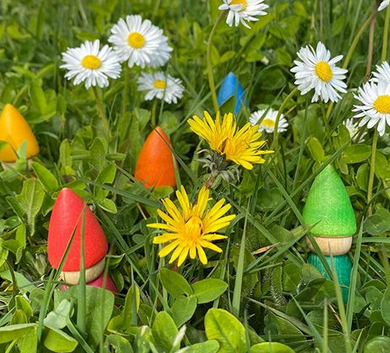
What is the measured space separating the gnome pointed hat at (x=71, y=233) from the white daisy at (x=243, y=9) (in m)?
0.55

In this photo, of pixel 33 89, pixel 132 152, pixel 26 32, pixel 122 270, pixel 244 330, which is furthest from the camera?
pixel 26 32

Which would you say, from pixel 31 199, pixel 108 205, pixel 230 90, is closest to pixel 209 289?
pixel 108 205

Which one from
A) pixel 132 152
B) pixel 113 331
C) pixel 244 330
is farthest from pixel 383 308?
pixel 132 152

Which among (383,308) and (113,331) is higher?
(383,308)

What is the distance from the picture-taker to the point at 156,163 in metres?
1.46

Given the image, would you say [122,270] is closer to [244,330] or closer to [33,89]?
[244,330]

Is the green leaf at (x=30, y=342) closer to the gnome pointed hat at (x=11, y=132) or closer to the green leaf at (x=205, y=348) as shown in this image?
the green leaf at (x=205, y=348)

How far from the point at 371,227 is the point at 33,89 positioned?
40.2 inches

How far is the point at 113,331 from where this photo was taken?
108 cm

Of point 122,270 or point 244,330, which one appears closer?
point 244,330

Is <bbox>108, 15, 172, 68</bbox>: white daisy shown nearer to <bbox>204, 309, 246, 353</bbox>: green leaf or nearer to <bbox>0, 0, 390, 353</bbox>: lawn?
<bbox>0, 0, 390, 353</bbox>: lawn

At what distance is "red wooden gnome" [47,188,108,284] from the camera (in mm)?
1182

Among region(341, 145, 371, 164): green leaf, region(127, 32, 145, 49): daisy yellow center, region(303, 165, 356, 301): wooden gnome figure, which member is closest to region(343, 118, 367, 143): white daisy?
region(341, 145, 371, 164): green leaf

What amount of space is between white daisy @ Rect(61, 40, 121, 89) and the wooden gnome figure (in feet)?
2.35
